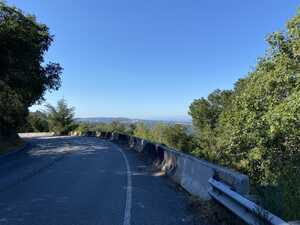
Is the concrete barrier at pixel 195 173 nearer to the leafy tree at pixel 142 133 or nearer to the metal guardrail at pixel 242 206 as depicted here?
the metal guardrail at pixel 242 206

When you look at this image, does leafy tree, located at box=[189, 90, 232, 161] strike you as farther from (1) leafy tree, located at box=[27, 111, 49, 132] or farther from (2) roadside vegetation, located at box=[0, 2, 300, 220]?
(2) roadside vegetation, located at box=[0, 2, 300, 220]

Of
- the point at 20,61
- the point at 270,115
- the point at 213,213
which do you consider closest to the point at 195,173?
the point at 213,213

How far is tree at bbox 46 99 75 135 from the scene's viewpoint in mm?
71125

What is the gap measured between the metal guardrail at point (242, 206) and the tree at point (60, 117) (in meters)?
64.7

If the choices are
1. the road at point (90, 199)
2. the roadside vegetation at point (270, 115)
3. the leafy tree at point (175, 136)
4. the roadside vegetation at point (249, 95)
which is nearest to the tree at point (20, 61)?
the roadside vegetation at point (249, 95)

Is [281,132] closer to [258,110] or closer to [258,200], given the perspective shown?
[258,110]

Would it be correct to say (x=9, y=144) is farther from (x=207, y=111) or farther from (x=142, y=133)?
(x=142, y=133)

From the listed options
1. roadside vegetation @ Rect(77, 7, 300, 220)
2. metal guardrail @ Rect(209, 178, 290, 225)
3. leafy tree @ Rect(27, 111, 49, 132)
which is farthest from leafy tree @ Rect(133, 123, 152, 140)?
metal guardrail @ Rect(209, 178, 290, 225)

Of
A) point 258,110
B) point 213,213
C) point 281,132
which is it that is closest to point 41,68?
point 258,110

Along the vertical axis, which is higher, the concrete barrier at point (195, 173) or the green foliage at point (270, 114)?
the green foliage at point (270, 114)

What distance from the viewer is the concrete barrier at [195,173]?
739 centimetres

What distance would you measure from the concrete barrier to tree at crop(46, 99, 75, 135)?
181 feet

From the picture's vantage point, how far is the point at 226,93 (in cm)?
6938

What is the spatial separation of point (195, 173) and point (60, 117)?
2512 inches
